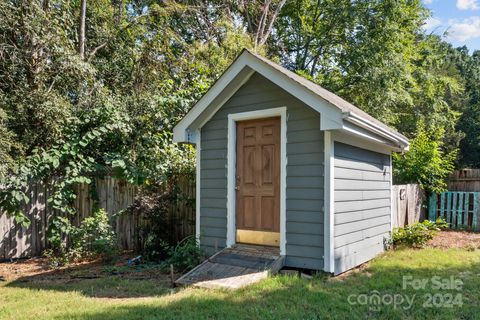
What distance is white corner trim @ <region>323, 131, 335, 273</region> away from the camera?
5043 millimetres

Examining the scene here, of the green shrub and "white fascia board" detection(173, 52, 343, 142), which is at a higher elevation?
"white fascia board" detection(173, 52, 343, 142)

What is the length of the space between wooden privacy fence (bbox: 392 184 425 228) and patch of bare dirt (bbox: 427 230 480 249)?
2.80 ft

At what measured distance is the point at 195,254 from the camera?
603 cm

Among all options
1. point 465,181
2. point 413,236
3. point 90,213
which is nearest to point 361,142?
point 413,236

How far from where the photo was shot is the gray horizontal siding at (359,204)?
5340mm

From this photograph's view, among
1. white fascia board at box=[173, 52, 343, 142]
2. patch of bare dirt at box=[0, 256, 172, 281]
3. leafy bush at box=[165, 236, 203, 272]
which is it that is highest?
white fascia board at box=[173, 52, 343, 142]

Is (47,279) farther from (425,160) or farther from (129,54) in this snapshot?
(425,160)

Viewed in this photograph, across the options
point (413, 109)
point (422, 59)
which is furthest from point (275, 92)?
point (422, 59)

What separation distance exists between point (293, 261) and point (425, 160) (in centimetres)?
713

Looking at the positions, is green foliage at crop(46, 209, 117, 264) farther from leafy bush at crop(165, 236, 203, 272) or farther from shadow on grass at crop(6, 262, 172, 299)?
leafy bush at crop(165, 236, 203, 272)

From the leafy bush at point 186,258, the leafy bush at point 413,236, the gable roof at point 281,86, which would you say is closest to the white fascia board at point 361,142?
the gable roof at point 281,86

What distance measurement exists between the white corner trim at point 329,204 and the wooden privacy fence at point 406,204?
14.5ft

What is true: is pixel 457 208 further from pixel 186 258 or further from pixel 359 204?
pixel 186 258

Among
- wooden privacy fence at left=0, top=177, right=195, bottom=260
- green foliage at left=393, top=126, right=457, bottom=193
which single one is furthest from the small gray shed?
green foliage at left=393, top=126, right=457, bottom=193
